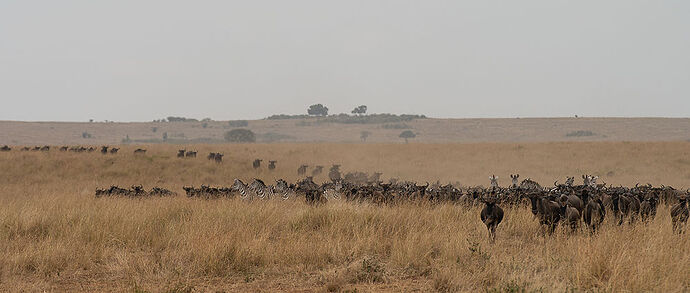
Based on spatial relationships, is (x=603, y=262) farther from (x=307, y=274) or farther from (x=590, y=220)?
(x=307, y=274)

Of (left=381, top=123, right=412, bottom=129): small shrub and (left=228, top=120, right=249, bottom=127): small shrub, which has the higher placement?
(left=228, top=120, right=249, bottom=127): small shrub

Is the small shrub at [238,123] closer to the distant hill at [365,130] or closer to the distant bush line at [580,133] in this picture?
the distant hill at [365,130]

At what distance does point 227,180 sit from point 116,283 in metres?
26.2

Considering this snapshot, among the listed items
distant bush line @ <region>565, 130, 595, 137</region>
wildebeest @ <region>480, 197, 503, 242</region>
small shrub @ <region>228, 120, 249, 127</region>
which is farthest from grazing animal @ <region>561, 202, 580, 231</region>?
small shrub @ <region>228, 120, 249, 127</region>

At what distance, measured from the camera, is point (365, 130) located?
129375mm

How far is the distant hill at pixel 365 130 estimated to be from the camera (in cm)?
10731

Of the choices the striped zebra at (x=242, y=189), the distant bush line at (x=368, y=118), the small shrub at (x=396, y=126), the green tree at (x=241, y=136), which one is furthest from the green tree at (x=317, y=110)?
the striped zebra at (x=242, y=189)

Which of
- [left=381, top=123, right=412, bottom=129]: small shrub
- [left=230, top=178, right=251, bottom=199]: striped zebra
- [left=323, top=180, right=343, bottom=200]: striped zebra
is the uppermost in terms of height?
[left=323, top=180, right=343, bottom=200]: striped zebra

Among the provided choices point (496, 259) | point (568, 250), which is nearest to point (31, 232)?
point (496, 259)

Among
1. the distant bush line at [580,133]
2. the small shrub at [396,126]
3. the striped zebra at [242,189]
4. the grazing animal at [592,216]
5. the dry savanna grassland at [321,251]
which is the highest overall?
the grazing animal at [592,216]

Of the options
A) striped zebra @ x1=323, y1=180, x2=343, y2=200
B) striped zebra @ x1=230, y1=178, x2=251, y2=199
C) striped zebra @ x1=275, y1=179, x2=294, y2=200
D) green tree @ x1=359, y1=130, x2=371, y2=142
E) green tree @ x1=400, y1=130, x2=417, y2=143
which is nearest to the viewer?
striped zebra @ x1=323, y1=180, x2=343, y2=200

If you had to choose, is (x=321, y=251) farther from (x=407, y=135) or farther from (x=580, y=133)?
(x=580, y=133)

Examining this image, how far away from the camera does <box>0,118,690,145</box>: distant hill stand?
10731 cm

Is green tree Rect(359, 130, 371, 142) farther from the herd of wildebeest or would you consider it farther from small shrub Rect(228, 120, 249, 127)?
the herd of wildebeest
